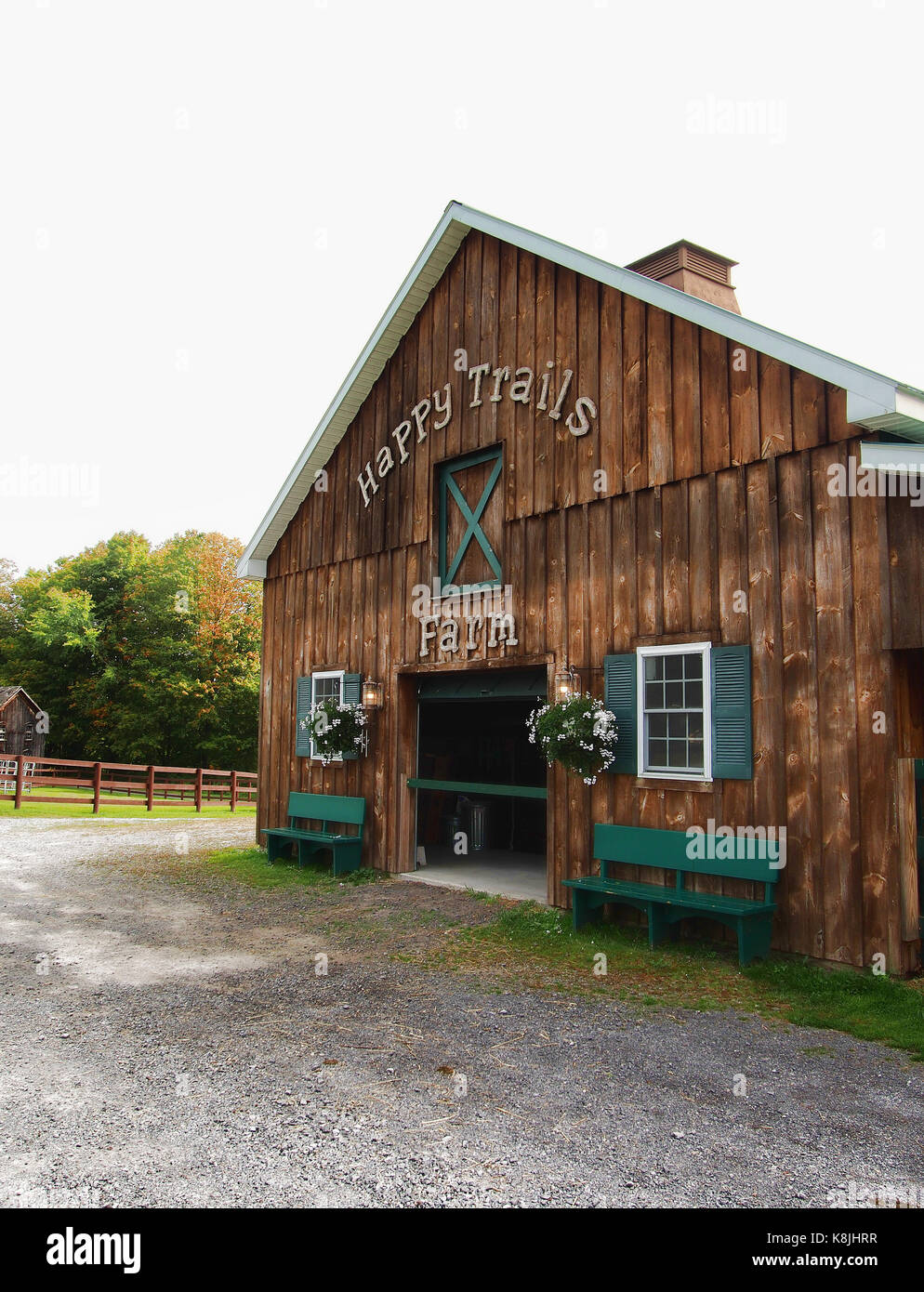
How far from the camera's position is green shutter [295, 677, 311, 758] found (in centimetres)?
1351

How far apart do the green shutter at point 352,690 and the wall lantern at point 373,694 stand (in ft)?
0.83

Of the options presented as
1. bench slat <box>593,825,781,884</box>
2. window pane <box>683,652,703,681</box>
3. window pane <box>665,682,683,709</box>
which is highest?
window pane <box>683,652,703,681</box>

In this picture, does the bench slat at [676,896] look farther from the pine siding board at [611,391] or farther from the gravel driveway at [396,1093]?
the pine siding board at [611,391]

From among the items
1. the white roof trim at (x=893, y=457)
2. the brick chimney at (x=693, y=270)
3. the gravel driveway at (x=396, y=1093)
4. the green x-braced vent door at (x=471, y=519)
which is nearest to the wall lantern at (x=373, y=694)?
the green x-braced vent door at (x=471, y=519)

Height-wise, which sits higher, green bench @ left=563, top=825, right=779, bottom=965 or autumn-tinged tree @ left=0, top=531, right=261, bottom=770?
autumn-tinged tree @ left=0, top=531, right=261, bottom=770

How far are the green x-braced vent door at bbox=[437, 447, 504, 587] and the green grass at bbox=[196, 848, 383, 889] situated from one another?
4186 millimetres

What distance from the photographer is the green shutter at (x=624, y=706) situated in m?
8.74

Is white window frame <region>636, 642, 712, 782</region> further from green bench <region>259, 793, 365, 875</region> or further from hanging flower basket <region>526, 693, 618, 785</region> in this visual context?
green bench <region>259, 793, 365, 875</region>

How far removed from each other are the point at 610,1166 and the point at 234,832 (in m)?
15.9

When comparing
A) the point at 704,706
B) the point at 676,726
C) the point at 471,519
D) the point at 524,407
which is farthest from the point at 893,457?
the point at 471,519

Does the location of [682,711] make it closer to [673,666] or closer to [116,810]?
[673,666]

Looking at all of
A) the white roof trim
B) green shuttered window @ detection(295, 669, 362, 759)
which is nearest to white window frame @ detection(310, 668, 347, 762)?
green shuttered window @ detection(295, 669, 362, 759)

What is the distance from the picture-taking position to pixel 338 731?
12070 millimetres

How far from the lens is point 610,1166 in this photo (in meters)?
3.92
